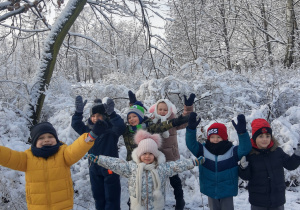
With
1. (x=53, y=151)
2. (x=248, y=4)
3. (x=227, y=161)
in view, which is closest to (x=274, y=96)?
(x=227, y=161)

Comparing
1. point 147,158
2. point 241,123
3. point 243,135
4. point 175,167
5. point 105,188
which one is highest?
point 241,123

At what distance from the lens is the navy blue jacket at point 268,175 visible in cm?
258

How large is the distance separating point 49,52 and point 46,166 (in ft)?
8.17

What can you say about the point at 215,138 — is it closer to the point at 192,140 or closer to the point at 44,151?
the point at 192,140

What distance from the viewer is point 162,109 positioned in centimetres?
374

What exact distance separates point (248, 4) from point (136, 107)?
10156mm

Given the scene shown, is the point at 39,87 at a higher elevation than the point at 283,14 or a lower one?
lower

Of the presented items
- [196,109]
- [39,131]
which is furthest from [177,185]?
[196,109]

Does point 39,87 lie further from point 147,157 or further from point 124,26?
point 124,26

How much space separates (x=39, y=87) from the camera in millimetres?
4195

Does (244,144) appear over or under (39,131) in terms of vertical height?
under

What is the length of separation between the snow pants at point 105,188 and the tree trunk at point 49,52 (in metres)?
1.63

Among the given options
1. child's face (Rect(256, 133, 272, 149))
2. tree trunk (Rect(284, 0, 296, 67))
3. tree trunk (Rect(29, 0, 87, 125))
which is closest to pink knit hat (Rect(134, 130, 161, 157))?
child's face (Rect(256, 133, 272, 149))

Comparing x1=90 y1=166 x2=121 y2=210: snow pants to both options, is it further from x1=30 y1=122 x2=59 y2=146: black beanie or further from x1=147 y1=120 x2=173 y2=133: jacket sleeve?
x1=30 y1=122 x2=59 y2=146: black beanie
